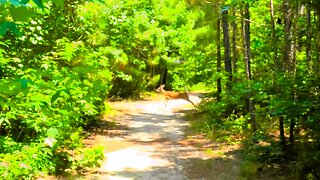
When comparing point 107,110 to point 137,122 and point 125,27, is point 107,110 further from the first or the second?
point 125,27

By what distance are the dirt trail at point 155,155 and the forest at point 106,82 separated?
692 millimetres

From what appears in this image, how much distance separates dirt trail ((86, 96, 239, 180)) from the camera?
8.55 meters

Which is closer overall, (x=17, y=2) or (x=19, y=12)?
(x=17, y=2)

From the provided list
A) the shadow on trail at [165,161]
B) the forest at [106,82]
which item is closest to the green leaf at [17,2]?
the forest at [106,82]

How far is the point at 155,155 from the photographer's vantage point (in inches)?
411

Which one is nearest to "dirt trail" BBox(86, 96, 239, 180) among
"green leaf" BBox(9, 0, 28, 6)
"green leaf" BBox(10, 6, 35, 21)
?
"green leaf" BBox(10, 6, 35, 21)

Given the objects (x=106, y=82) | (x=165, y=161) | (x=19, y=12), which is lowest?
(x=165, y=161)

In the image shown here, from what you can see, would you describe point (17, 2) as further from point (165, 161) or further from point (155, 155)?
point (155, 155)

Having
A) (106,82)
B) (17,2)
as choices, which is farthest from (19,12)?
(106,82)

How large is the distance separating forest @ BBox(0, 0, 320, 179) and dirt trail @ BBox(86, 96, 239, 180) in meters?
0.69

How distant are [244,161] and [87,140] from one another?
529 centimetres

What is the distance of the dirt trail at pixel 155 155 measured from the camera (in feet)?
28.0

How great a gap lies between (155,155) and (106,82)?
2728 millimetres

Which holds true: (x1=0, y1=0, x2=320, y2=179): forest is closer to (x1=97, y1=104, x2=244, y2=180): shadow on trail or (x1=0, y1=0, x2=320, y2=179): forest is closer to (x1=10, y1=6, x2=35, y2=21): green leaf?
(x1=10, y1=6, x2=35, y2=21): green leaf
